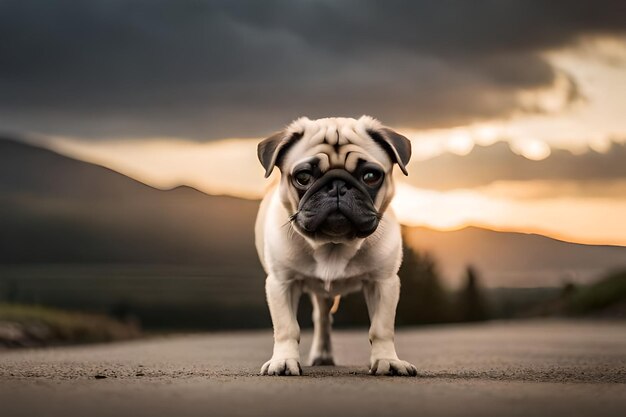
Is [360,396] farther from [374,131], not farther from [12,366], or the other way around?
[12,366]

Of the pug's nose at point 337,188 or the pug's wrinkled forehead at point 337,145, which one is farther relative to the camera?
the pug's wrinkled forehead at point 337,145

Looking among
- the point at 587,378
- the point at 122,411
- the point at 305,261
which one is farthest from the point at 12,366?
the point at 587,378

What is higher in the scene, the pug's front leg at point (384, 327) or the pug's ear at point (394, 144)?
the pug's ear at point (394, 144)

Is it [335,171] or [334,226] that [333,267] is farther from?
[335,171]

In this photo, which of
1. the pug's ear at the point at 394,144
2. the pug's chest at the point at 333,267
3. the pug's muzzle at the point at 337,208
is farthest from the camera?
the pug's chest at the point at 333,267

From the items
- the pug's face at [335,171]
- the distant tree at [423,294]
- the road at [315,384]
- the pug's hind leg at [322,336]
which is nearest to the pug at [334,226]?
the pug's face at [335,171]

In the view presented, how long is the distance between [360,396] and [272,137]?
2.47 meters

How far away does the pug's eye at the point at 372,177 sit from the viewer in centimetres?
661

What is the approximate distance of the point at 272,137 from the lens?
22.9 feet

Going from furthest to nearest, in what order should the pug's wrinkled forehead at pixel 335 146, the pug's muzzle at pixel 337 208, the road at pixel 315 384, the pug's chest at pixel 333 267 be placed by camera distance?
the pug's chest at pixel 333 267 → the pug's wrinkled forehead at pixel 335 146 → the pug's muzzle at pixel 337 208 → the road at pixel 315 384

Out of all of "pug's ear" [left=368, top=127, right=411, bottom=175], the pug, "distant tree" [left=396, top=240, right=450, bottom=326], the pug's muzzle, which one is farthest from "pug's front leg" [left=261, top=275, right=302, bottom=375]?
"distant tree" [left=396, top=240, right=450, bottom=326]

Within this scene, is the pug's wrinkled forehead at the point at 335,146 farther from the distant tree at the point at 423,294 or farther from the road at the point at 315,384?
the distant tree at the point at 423,294

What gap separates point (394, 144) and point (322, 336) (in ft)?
8.39

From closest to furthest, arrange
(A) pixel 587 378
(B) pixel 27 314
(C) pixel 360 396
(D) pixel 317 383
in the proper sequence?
(C) pixel 360 396 → (D) pixel 317 383 → (A) pixel 587 378 → (B) pixel 27 314
